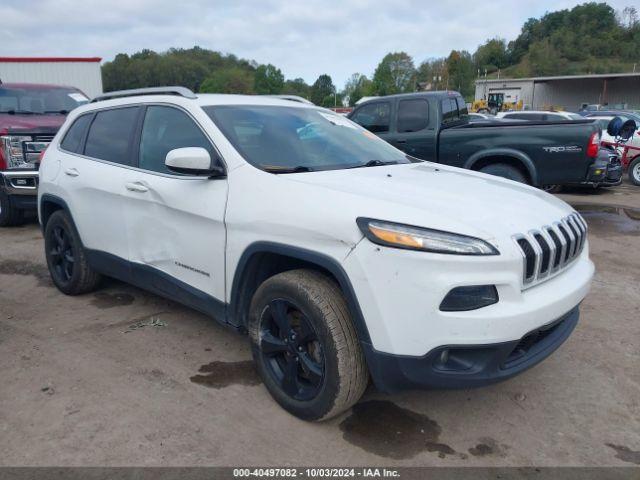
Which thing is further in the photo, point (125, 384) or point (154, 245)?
point (154, 245)

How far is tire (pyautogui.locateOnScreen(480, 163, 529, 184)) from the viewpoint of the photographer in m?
7.40

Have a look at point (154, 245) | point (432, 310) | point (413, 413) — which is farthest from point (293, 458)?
point (154, 245)

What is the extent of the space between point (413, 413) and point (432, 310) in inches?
37.9

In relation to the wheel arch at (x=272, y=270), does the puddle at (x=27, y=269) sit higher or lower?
lower

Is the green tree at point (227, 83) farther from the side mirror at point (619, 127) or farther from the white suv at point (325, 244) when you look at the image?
the white suv at point (325, 244)

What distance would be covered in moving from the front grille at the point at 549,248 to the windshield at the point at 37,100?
810cm

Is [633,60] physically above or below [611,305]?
above

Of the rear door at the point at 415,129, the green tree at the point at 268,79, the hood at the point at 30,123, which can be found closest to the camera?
the hood at the point at 30,123

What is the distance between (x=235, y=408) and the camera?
2986mm

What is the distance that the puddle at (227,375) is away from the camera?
327cm

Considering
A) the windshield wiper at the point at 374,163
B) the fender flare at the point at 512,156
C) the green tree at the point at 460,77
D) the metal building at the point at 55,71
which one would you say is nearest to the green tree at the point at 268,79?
the green tree at the point at 460,77

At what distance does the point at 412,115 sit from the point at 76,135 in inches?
209

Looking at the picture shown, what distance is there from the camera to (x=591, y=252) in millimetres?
6273

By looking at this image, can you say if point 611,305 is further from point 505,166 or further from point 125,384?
point 125,384
